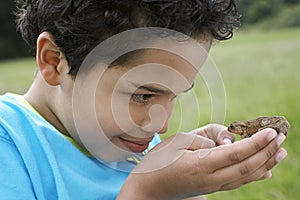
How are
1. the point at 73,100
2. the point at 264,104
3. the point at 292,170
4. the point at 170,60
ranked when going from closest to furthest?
the point at 170,60 < the point at 73,100 < the point at 292,170 < the point at 264,104

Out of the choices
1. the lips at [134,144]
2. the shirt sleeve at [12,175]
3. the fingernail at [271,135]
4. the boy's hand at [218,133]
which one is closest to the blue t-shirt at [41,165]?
the shirt sleeve at [12,175]

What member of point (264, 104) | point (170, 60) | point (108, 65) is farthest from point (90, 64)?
point (264, 104)

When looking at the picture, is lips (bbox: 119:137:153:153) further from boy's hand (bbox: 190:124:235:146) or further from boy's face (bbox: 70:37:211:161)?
boy's hand (bbox: 190:124:235:146)

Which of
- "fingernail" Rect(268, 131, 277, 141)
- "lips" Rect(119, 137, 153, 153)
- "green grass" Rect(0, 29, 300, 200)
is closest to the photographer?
"fingernail" Rect(268, 131, 277, 141)

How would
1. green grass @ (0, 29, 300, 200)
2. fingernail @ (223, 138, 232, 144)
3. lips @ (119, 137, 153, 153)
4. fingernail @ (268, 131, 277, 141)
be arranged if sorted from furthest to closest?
green grass @ (0, 29, 300, 200), fingernail @ (223, 138, 232, 144), lips @ (119, 137, 153, 153), fingernail @ (268, 131, 277, 141)

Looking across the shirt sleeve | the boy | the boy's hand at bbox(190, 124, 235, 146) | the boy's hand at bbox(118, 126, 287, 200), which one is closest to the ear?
the boy

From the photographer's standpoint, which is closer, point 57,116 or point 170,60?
point 170,60

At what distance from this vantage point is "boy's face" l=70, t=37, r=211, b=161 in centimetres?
117

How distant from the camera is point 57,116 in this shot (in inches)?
52.6

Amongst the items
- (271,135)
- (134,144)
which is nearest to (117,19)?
(134,144)

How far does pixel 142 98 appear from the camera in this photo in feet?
3.94

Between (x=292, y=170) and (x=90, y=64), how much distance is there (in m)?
1.36

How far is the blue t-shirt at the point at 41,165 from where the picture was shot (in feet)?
3.93

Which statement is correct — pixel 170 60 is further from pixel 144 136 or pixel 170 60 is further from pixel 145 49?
pixel 144 136
